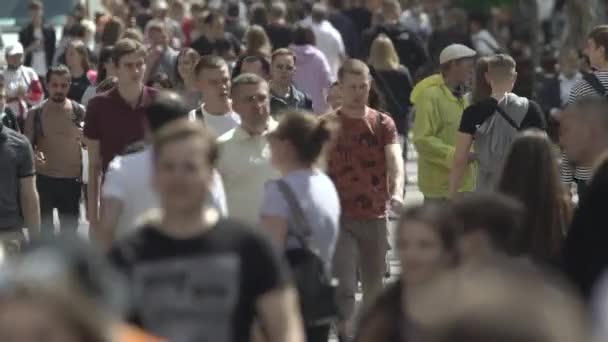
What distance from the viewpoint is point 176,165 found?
5.37 metres

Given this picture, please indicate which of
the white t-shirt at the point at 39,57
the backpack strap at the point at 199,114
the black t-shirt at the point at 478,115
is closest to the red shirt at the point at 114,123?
the backpack strap at the point at 199,114

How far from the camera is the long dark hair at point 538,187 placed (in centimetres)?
716

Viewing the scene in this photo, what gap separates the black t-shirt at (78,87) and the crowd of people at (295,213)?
47 cm

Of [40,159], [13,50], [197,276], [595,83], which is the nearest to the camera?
[197,276]

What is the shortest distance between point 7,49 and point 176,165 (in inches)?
456

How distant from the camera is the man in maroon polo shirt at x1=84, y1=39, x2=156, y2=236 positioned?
32.0 ft

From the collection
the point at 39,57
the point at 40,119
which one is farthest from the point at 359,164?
the point at 39,57

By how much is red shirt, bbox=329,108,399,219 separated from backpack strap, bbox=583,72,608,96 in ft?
6.94

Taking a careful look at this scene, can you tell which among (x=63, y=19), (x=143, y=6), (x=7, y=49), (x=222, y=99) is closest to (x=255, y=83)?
(x=222, y=99)

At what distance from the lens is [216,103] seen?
9.84 m

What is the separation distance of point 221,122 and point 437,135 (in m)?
2.27

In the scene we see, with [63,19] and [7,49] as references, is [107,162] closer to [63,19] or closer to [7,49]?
[7,49]

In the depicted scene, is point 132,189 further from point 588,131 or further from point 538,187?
point 588,131

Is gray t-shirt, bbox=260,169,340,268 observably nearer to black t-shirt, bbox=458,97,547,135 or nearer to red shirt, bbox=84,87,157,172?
red shirt, bbox=84,87,157,172
